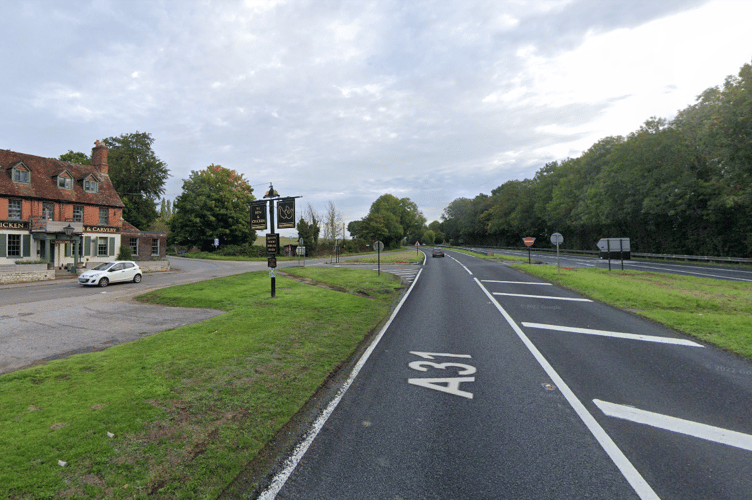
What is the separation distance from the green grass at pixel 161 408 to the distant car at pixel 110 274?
16677 millimetres

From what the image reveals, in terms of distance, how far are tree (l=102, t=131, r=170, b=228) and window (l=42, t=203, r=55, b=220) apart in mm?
19133

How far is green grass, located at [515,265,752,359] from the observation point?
787 centimetres

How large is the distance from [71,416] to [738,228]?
150 feet

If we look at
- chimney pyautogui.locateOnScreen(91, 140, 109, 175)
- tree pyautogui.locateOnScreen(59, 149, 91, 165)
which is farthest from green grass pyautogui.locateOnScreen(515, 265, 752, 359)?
tree pyautogui.locateOnScreen(59, 149, 91, 165)

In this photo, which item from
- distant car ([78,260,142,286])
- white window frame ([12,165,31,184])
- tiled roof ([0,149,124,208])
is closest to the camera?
distant car ([78,260,142,286])

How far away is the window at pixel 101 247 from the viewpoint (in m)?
31.4

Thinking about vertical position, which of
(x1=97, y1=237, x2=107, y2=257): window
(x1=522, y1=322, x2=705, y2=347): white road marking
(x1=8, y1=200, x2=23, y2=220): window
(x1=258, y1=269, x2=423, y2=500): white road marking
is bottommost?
(x1=258, y1=269, x2=423, y2=500): white road marking

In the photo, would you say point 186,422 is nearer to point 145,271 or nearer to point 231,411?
point 231,411

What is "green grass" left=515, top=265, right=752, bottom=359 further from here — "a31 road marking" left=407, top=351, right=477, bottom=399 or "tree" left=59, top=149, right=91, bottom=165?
"tree" left=59, top=149, right=91, bottom=165

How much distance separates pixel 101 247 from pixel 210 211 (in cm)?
2279

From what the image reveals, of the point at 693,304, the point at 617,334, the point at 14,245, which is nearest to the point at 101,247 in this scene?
the point at 14,245

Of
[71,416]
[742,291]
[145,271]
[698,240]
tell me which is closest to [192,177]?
[145,271]

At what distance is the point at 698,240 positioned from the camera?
34.6 m

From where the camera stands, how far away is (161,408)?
4.47m
